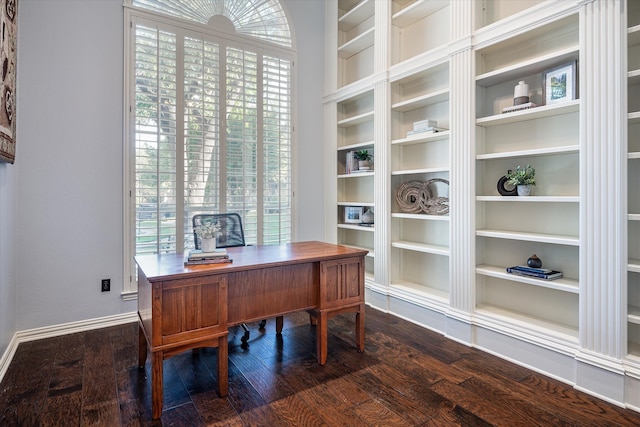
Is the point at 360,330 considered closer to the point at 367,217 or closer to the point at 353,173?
the point at 367,217

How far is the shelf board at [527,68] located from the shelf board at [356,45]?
1470mm

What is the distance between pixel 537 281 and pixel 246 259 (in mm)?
1937

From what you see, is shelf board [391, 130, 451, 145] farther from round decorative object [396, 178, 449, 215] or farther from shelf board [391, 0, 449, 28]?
shelf board [391, 0, 449, 28]

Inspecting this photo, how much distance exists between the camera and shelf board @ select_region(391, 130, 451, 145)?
2.98 m

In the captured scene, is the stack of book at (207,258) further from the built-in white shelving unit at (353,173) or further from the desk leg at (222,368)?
the built-in white shelving unit at (353,173)

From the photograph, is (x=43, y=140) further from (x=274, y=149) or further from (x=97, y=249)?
(x=274, y=149)

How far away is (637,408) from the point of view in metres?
1.86

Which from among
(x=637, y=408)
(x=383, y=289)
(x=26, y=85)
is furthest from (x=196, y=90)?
(x=637, y=408)

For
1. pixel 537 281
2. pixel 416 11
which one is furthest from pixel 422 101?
pixel 537 281

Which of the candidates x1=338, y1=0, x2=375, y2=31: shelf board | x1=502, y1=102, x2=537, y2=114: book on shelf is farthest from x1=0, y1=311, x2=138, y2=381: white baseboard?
x1=338, y1=0, x2=375, y2=31: shelf board

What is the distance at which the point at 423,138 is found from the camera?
124 inches

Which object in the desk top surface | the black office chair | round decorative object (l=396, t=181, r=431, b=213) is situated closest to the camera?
the desk top surface

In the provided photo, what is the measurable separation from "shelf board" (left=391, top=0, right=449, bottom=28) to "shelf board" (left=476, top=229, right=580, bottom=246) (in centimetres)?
207

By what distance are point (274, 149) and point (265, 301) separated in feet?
6.74
